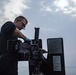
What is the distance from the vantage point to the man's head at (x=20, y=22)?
4.89 m

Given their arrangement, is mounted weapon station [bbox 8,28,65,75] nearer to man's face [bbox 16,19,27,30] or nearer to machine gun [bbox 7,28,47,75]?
machine gun [bbox 7,28,47,75]

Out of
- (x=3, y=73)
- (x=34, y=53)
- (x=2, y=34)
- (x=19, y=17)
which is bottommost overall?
(x=3, y=73)

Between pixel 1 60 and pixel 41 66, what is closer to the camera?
pixel 1 60

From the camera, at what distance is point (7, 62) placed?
479 cm

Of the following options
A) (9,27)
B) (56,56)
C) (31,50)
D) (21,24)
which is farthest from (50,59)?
(9,27)

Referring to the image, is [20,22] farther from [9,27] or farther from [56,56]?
[56,56]

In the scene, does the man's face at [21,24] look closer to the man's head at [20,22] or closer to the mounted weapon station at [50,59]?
the man's head at [20,22]

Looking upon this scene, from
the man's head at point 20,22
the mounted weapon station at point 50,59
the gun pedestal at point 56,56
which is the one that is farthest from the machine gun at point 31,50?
the man's head at point 20,22

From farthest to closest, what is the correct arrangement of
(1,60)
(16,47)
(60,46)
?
(60,46), (1,60), (16,47)

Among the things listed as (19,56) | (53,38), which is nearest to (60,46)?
(53,38)

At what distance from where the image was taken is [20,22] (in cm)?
490

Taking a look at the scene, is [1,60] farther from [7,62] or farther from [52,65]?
[52,65]

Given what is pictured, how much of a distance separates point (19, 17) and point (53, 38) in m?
1.16

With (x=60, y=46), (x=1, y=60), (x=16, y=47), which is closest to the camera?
(x=16, y=47)
